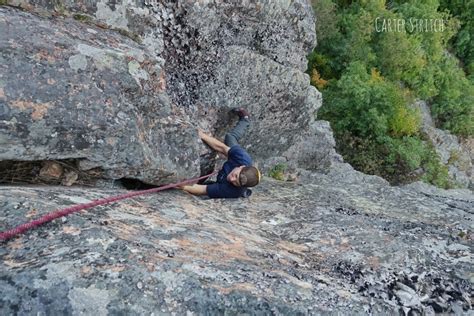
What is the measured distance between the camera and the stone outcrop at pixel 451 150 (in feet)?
67.5

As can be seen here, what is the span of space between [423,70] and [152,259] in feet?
64.2

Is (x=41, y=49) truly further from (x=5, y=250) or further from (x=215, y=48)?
(x=215, y=48)

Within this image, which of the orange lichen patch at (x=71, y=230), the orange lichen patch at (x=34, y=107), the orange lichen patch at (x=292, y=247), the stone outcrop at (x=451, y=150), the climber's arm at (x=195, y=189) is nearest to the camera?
the orange lichen patch at (x=71, y=230)

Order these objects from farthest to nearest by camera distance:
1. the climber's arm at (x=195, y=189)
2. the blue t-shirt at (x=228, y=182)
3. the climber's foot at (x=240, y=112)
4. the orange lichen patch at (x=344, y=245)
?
the climber's foot at (x=240, y=112) < the blue t-shirt at (x=228, y=182) < the climber's arm at (x=195, y=189) < the orange lichen patch at (x=344, y=245)

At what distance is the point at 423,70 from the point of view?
2052cm

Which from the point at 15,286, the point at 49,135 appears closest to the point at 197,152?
the point at 49,135

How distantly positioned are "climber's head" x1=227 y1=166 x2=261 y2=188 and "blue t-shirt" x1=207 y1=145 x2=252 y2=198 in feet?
0.74

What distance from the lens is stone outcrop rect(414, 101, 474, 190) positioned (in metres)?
20.6

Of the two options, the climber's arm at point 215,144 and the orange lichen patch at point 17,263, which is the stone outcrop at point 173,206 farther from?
the climber's arm at point 215,144

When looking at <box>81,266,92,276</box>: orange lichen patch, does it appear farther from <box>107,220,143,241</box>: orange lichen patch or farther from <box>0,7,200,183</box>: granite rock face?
<box>0,7,200,183</box>: granite rock face

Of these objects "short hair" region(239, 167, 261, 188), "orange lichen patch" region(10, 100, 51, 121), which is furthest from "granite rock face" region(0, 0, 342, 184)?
"short hair" region(239, 167, 261, 188)

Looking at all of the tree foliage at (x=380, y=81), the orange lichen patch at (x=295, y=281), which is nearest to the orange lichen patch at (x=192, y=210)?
the orange lichen patch at (x=295, y=281)

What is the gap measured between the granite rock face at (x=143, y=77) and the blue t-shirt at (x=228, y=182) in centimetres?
43

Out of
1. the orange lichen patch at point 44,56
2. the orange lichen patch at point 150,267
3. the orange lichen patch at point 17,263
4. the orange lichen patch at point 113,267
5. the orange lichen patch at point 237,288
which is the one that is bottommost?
the orange lichen patch at point 17,263
